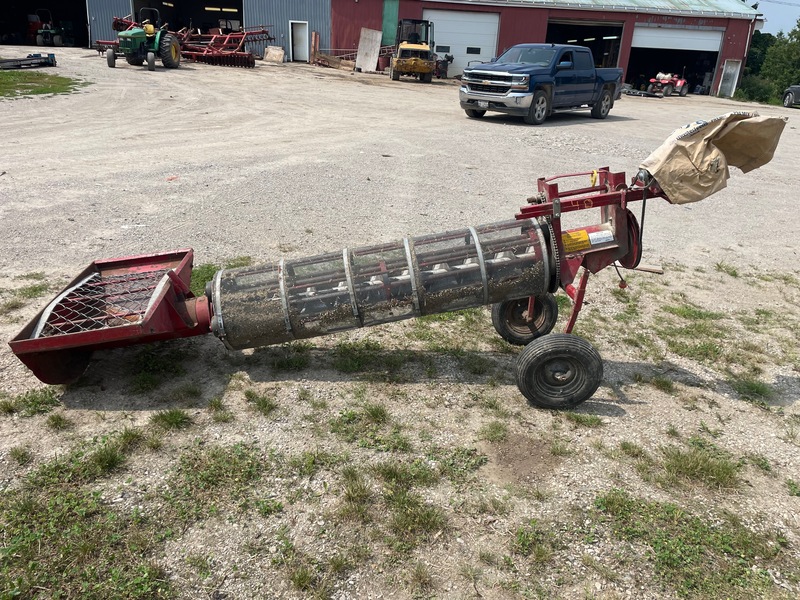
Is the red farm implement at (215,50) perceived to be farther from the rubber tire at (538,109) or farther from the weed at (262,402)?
the weed at (262,402)

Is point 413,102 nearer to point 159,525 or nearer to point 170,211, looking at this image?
point 170,211

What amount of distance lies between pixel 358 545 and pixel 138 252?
5.10 metres

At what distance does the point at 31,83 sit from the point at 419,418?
20301 millimetres

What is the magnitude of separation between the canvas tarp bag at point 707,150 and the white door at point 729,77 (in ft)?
121

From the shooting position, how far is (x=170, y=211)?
27.4 ft

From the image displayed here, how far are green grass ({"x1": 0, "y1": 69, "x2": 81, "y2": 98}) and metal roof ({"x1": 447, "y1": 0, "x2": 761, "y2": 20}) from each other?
67.1 ft

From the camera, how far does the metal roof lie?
3155cm

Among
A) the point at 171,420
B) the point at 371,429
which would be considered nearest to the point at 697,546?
the point at 371,429

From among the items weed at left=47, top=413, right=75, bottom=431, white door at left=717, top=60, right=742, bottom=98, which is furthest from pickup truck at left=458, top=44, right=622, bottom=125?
white door at left=717, top=60, right=742, bottom=98

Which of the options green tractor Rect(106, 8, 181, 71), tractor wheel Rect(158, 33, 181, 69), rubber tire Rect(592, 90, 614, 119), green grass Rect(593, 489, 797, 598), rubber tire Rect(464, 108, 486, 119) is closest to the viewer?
green grass Rect(593, 489, 797, 598)

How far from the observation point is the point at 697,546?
10.4 feet

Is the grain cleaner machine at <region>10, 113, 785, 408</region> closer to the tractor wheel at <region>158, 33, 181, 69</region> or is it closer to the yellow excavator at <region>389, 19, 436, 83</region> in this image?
the tractor wheel at <region>158, 33, 181, 69</region>

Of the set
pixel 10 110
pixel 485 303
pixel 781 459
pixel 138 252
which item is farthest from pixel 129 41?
pixel 781 459

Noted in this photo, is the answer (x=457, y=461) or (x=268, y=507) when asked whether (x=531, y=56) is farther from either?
(x=268, y=507)
